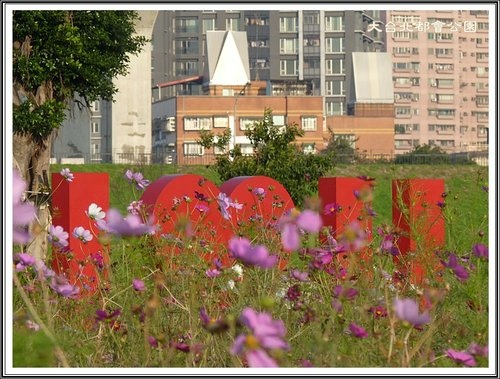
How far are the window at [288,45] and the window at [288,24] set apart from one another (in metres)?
0.92

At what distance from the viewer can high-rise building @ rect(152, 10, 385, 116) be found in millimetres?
111375

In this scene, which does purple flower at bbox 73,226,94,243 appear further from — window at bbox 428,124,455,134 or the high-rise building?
window at bbox 428,124,455,134

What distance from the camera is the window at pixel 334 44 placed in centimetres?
11138

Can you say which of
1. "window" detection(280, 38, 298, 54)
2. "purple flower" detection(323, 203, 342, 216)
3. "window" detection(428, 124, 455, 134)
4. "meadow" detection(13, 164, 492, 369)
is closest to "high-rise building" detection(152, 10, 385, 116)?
"window" detection(280, 38, 298, 54)

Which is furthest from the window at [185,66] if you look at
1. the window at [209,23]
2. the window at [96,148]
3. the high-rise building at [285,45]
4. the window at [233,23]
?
the window at [96,148]

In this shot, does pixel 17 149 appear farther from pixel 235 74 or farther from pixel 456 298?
pixel 235 74

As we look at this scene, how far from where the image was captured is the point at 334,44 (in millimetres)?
111812

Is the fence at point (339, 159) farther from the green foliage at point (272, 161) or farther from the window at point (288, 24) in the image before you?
the window at point (288, 24)

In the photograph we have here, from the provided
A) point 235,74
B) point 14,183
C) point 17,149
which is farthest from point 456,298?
point 235,74

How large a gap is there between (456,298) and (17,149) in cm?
1178

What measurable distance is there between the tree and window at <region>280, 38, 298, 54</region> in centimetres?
9647

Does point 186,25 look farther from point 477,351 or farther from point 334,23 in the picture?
point 477,351

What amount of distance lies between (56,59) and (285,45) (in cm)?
9834

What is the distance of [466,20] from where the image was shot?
131000mm
